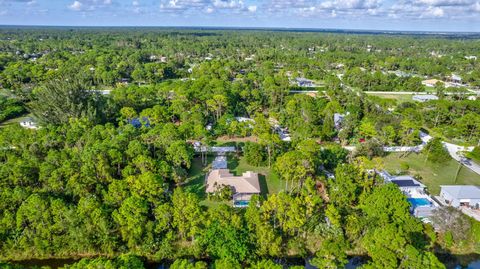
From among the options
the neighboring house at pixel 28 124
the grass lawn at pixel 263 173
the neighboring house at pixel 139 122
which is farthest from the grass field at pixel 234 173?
the neighboring house at pixel 28 124

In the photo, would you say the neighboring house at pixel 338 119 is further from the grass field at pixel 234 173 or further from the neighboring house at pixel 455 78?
the neighboring house at pixel 455 78

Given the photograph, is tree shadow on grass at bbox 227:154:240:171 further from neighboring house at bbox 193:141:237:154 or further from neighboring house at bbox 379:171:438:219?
neighboring house at bbox 379:171:438:219

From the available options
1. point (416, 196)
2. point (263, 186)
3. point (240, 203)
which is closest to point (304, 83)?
point (263, 186)

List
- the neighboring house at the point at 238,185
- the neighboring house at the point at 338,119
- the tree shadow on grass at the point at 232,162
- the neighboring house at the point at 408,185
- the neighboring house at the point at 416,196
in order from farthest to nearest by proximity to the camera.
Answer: the neighboring house at the point at 338,119
the tree shadow on grass at the point at 232,162
the neighboring house at the point at 408,185
the neighboring house at the point at 238,185
the neighboring house at the point at 416,196

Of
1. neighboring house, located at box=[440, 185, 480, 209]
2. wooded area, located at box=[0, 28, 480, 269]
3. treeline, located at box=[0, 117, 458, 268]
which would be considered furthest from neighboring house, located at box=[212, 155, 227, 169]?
neighboring house, located at box=[440, 185, 480, 209]

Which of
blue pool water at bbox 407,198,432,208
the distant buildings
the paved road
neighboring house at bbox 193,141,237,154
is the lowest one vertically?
blue pool water at bbox 407,198,432,208

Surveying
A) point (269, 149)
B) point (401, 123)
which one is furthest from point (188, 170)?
point (401, 123)
